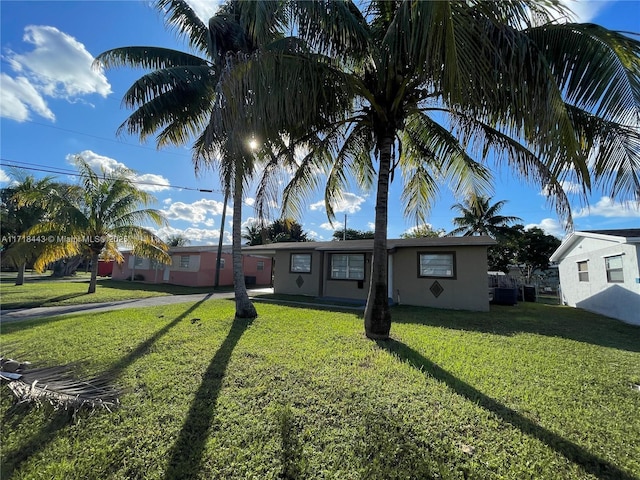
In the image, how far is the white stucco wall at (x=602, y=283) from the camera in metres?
9.10

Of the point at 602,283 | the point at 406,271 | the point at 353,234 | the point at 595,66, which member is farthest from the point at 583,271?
the point at 353,234

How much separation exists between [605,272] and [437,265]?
604cm

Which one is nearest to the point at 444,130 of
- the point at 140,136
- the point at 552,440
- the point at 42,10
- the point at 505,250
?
the point at 552,440

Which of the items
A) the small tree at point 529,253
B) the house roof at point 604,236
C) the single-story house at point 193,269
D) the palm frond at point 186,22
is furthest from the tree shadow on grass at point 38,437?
the small tree at point 529,253

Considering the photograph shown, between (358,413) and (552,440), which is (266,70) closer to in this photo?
(358,413)

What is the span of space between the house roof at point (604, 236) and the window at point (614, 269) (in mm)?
759

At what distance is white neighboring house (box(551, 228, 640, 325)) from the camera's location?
29.9 ft

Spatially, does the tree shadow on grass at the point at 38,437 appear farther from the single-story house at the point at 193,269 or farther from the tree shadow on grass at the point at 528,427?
the single-story house at the point at 193,269

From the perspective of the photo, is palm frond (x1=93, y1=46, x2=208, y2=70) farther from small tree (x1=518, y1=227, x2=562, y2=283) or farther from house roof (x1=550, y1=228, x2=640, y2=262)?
small tree (x1=518, y1=227, x2=562, y2=283)

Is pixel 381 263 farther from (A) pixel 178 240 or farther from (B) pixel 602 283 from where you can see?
(A) pixel 178 240

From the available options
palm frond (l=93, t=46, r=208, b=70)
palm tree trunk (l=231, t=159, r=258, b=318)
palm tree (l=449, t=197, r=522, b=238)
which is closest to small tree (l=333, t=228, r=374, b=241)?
palm tree (l=449, t=197, r=522, b=238)

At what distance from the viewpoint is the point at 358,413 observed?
10.5ft

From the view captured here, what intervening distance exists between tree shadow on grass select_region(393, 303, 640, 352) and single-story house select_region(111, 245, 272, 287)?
53.1 feet

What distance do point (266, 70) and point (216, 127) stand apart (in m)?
1.11
